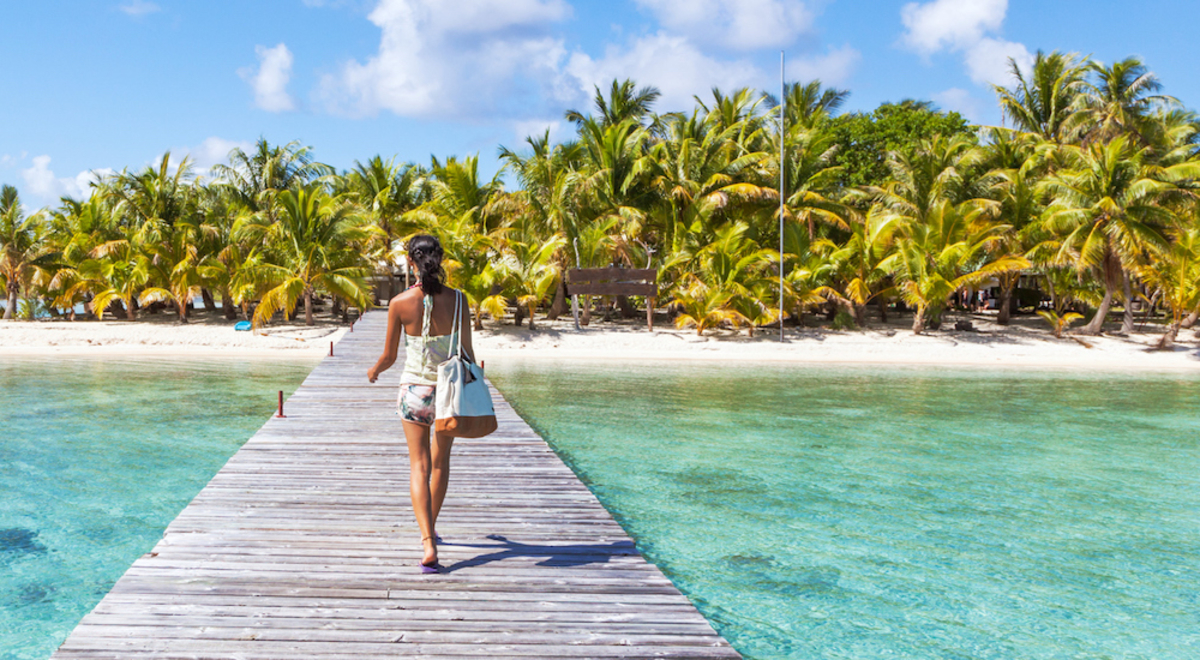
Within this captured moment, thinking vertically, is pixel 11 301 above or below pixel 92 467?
above

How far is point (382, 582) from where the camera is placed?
397 centimetres

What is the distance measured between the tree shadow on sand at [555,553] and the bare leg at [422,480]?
187mm

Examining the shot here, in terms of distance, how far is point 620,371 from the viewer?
18672 millimetres

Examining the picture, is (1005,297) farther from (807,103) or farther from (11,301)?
(11,301)

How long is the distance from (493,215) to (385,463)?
22361mm

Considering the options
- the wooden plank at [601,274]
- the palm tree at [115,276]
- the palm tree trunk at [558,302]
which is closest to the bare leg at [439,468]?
the wooden plank at [601,274]

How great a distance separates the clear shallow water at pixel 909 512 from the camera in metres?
5.11

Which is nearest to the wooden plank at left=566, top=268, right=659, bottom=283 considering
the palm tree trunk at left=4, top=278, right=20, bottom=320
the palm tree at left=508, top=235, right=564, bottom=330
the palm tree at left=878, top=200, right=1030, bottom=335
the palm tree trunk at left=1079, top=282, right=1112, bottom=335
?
the palm tree at left=508, top=235, right=564, bottom=330

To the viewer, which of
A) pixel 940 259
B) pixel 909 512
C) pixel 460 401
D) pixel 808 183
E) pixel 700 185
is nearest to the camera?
pixel 460 401

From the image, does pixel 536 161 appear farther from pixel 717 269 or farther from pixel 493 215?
pixel 717 269

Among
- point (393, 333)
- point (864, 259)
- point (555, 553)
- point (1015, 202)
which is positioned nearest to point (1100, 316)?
point (1015, 202)

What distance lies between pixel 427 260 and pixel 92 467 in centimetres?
725

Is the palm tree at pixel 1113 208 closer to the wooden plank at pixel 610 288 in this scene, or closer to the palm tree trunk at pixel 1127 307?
the palm tree trunk at pixel 1127 307

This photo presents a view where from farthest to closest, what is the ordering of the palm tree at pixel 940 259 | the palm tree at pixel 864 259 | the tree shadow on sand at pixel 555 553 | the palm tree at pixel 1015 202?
the palm tree at pixel 1015 202, the palm tree at pixel 864 259, the palm tree at pixel 940 259, the tree shadow on sand at pixel 555 553
